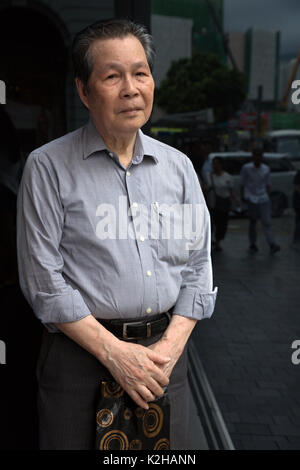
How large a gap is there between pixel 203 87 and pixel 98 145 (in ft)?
3.99

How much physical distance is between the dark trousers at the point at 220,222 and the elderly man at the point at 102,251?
1272 mm

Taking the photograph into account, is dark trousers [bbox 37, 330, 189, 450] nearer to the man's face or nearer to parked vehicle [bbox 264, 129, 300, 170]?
the man's face

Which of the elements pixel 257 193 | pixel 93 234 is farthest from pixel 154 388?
pixel 257 193

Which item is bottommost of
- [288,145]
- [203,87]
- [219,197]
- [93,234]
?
[219,197]

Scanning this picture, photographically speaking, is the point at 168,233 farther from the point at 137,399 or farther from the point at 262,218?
the point at 262,218

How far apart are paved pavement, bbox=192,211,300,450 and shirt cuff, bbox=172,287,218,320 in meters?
0.78

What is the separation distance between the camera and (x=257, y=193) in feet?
9.26

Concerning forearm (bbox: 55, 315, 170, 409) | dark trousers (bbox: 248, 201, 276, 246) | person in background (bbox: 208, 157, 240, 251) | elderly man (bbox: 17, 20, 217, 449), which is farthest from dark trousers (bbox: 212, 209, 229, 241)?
forearm (bbox: 55, 315, 170, 409)

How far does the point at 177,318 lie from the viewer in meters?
1.53

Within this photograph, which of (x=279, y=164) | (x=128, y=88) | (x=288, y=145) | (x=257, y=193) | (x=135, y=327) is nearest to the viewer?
(x=128, y=88)

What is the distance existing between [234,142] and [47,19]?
1.08 meters

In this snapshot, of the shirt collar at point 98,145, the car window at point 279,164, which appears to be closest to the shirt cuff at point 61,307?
the shirt collar at point 98,145
